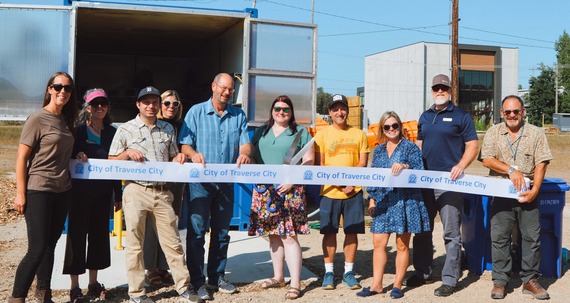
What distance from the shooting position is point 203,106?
5371mm

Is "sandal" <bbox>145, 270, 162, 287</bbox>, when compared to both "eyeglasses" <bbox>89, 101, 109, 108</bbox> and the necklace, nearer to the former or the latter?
the necklace

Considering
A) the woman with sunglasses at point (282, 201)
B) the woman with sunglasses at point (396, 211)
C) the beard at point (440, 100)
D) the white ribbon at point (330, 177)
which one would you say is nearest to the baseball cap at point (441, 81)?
the beard at point (440, 100)

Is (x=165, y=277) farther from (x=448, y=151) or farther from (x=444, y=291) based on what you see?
(x=448, y=151)

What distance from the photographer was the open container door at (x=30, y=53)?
302 inches

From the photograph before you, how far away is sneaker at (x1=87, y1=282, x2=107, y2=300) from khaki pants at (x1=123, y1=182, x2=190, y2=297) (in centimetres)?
A: 41

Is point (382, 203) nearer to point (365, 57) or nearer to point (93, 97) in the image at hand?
point (93, 97)

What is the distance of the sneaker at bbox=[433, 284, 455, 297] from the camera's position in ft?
18.0

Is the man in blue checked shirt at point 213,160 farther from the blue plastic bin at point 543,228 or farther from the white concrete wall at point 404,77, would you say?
the white concrete wall at point 404,77

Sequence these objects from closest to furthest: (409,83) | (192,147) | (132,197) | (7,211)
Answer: (132,197)
(192,147)
(7,211)
(409,83)

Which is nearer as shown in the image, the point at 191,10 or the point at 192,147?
the point at 192,147

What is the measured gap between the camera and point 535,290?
17.8 feet

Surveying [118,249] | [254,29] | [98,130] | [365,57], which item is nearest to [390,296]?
[98,130]

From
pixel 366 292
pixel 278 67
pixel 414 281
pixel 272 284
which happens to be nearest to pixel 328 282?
pixel 366 292

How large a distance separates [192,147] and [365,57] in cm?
5554
